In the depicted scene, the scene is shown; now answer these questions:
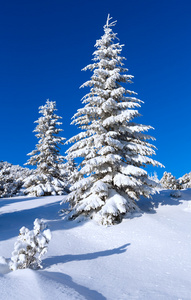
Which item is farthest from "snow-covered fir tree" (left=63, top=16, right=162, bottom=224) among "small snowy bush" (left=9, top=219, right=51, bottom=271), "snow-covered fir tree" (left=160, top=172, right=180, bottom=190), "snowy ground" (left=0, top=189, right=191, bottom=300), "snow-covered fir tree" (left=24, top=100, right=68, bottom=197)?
"snow-covered fir tree" (left=160, top=172, right=180, bottom=190)

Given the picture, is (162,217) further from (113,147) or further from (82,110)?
(82,110)

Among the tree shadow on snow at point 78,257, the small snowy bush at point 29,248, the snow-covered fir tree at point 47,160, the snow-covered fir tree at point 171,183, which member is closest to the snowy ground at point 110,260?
the tree shadow on snow at point 78,257

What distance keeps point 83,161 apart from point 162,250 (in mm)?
7111

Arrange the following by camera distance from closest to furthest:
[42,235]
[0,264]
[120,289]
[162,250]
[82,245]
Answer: [120,289]
[0,264]
[42,235]
[162,250]
[82,245]

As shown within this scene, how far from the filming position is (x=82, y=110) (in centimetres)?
1312

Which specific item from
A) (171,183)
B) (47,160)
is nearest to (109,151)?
(47,160)

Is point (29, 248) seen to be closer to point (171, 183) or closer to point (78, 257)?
point (78, 257)

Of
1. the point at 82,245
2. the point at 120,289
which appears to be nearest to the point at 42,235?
the point at 120,289

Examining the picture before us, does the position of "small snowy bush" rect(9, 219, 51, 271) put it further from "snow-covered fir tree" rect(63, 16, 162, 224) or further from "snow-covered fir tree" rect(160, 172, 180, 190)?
"snow-covered fir tree" rect(160, 172, 180, 190)

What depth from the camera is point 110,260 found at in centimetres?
716

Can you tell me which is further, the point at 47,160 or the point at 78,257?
the point at 47,160

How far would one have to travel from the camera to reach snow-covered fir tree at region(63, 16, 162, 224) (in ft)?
39.2

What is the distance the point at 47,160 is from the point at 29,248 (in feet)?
69.1

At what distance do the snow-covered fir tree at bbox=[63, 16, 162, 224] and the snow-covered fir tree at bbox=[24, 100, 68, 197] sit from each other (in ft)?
39.4
